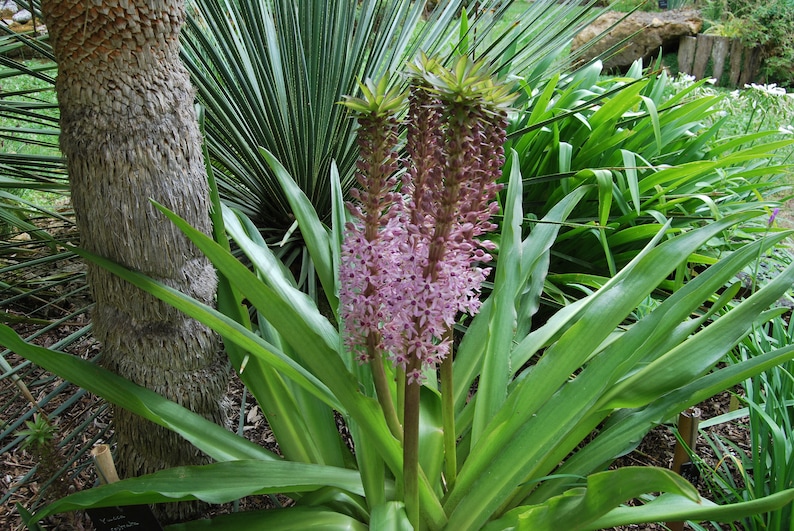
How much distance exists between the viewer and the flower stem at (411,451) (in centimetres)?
107

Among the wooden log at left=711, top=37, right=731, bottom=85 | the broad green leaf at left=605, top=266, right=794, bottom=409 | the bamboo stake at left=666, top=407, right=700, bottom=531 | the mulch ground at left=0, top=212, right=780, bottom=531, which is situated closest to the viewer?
the broad green leaf at left=605, top=266, right=794, bottom=409

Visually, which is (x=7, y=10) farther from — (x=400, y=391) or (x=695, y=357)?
(x=695, y=357)

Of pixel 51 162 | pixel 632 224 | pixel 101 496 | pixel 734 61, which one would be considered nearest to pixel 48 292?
pixel 51 162

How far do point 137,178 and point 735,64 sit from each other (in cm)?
783

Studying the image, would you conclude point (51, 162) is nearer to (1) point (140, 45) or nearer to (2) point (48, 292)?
(2) point (48, 292)

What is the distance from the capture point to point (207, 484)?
3.78 ft

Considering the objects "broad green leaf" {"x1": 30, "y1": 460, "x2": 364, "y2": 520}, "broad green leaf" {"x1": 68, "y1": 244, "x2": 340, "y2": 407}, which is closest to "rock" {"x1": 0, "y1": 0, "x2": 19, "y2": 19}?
"broad green leaf" {"x1": 68, "y1": 244, "x2": 340, "y2": 407}

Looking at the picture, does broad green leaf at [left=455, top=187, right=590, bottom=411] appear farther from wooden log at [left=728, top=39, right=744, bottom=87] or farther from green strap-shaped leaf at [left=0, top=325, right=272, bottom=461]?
wooden log at [left=728, top=39, right=744, bottom=87]

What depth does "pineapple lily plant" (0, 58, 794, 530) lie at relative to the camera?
937 mm

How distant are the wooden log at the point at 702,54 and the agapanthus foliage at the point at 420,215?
741 cm

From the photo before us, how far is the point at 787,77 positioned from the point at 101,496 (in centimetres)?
816

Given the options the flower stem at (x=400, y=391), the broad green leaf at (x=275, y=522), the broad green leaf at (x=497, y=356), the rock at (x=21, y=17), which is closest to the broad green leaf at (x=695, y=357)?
the broad green leaf at (x=497, y=356)

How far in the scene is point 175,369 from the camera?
4.50 ft

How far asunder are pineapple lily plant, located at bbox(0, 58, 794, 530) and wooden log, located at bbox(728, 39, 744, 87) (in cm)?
687
